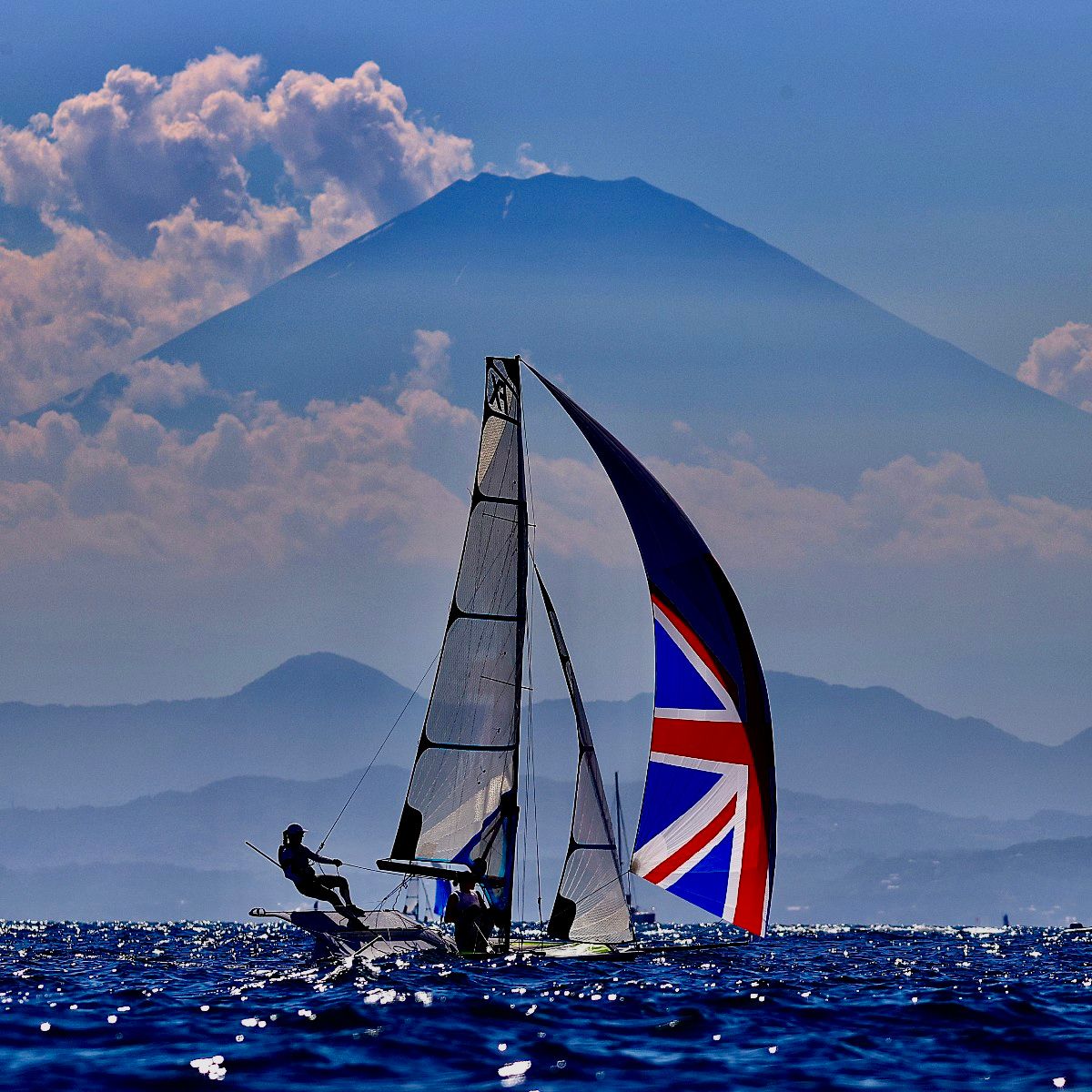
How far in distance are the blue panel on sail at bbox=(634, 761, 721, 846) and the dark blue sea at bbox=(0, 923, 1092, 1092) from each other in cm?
239

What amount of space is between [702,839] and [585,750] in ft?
16.3

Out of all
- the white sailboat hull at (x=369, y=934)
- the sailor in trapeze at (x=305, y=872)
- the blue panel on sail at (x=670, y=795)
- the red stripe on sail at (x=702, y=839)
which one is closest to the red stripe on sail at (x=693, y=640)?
the blue panel on sail at (x=670, y=795)

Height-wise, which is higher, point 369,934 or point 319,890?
point 319,890

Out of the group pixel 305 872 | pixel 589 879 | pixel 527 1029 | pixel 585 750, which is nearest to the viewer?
pixel 527 1029

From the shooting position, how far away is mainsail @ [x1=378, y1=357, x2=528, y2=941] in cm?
2964

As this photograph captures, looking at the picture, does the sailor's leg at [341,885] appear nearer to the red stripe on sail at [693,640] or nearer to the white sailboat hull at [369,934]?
the white sailboat hull at [369,934]

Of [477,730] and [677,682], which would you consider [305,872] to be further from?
[677,682]

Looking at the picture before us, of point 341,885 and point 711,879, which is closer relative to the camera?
point 711,879

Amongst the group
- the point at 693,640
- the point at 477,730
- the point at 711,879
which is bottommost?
the point at 711,879

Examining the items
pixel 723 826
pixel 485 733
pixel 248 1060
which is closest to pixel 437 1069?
pixel 248 1060

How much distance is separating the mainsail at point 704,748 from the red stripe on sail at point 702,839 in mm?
14

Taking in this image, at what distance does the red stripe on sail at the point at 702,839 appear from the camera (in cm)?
2717

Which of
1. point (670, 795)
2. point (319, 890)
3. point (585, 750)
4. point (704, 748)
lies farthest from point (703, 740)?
point (319, 890)

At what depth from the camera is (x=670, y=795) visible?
27.4 meters
